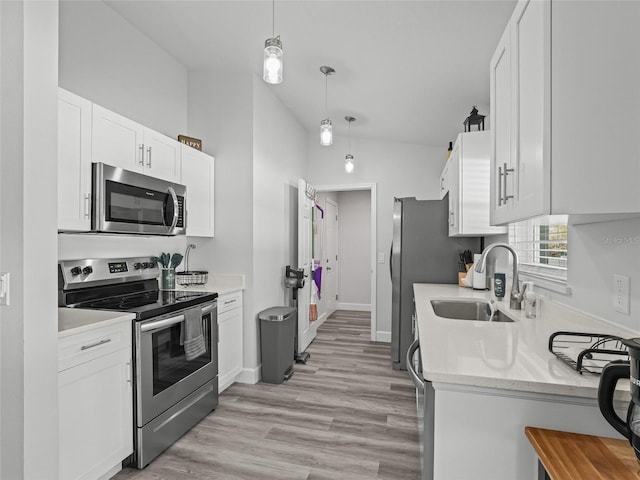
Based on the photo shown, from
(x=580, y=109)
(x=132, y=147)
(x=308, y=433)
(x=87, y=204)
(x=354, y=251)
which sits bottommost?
(x=308, y=433)

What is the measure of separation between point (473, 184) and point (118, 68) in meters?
2.78

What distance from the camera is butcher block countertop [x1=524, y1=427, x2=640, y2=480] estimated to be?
78cm

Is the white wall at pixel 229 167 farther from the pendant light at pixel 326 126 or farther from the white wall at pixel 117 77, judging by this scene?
the pendant light at pixel 326 126

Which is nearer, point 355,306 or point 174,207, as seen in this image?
point 174,207

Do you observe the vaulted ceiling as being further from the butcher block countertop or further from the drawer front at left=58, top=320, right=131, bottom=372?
the drawer front at left=58, top=320, right=131, bottom=372

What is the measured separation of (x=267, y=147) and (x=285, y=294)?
5.43 feet

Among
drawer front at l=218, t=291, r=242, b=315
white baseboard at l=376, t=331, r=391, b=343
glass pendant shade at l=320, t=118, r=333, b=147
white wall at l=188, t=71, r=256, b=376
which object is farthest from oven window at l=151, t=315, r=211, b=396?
white baseboard at l=376, t=331, r=391, b=343

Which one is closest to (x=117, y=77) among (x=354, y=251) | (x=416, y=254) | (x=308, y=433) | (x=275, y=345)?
(x=275, y=345)

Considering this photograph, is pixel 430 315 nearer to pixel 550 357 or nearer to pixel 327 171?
pixel 550 357

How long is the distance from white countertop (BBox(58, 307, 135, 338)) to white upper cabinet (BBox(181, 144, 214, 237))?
3.88ft

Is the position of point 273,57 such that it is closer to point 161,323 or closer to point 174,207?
point 174,207

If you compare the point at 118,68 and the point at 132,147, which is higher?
the point at 118,68

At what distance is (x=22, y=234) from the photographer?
1351mm

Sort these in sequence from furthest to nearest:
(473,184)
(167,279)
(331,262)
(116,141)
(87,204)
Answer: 1. (331,262)
2. (167,279)
3. (473,184)
4. (116,141)
5. (87,204)
